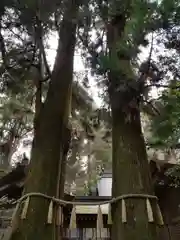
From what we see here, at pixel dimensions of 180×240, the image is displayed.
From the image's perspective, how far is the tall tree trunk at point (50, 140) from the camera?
2508 mm

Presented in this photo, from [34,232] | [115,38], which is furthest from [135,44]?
[34,232]

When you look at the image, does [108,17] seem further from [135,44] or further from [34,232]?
[34,232]

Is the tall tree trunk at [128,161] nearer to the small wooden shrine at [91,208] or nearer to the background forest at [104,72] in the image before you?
the background forest at [104,72]

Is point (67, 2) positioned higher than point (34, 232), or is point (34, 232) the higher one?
point (67, 2)

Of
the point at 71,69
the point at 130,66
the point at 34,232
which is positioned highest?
the point at 71,69

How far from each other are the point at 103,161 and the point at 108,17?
506cm

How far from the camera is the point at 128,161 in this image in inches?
106

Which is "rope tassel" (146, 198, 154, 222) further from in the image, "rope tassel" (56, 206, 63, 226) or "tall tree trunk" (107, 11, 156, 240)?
"rope tassel" (56, 206, 63, 226)

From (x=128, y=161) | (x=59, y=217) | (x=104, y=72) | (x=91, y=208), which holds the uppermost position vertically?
(x=104, y=72)

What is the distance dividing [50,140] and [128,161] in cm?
85

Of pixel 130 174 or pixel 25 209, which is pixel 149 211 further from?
pixel 25 209

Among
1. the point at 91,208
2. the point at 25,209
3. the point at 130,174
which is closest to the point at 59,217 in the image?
the point at 25,209

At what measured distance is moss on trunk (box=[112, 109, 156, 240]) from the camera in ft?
7.63

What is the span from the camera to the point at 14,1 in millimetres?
3340
